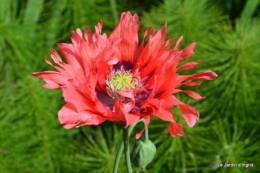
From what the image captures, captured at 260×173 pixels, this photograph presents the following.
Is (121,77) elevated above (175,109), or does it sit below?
above

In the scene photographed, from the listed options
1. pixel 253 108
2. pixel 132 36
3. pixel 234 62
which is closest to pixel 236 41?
pixel 234 62

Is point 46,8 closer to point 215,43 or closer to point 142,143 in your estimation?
point 215,43

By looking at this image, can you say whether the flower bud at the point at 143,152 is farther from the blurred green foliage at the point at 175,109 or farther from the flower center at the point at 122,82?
the blurred green foliage at the point at 175,109

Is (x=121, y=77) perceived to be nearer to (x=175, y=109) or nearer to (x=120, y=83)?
(x=120, y=83)

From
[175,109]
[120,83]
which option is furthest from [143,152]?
[175,109]

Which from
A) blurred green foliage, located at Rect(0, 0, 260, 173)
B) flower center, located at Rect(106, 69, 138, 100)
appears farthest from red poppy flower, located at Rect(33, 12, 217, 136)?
blurred green foliage, located at Rect(0, 0, 260, 173)

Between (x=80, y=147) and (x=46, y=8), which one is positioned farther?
(x=46, y=8)
